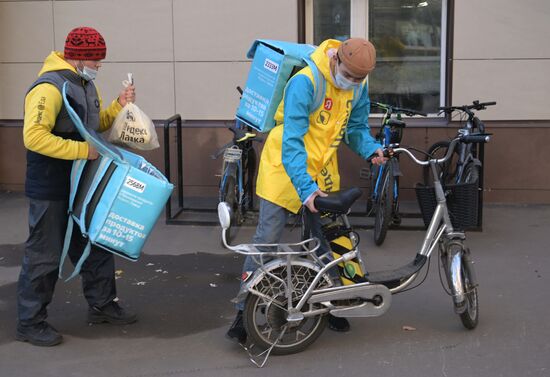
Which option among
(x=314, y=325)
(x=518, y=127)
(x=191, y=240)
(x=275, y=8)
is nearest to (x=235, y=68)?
(x=275, y=8)

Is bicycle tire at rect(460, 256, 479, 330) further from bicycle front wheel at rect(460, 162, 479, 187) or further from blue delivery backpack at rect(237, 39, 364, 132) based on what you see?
bicycle front wheel at rect(460, 162, 479, 187)

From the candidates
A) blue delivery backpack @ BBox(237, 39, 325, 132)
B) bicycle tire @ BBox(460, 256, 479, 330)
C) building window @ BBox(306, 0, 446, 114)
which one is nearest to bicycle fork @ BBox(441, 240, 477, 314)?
bicycle tire @ BBox(460, 256, 479, 330)

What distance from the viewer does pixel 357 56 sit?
407cm

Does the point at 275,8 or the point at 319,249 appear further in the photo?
the point at 275,8

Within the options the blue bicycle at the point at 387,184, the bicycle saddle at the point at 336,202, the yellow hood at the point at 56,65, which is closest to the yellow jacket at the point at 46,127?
the yellow hood at the point at 56,65

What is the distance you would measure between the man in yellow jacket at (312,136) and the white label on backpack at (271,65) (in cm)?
73

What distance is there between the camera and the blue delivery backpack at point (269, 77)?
16.2 ft

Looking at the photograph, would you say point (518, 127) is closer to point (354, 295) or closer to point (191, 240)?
point (191, 240)

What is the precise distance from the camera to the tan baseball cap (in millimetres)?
4074

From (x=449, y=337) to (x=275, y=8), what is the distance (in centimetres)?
456

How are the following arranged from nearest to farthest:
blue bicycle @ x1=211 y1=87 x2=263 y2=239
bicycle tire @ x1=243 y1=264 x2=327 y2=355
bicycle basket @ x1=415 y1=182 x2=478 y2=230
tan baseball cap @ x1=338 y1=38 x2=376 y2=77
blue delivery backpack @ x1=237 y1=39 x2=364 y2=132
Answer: tan baseball cap @ x1=338 y1=38 x2=376 y2=77
bicycle tire @ x1=243 y1=264 x2=327 y2=355
bicycle basket @ x1=415 y1=182 x2=478 y2=230
blue delivery backpack @ x1=237 y1=39 x2=364 y2=132
blue bicycle @ x1=211 y1=87 x2=263 y2=239

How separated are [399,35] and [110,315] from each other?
16.1 feet

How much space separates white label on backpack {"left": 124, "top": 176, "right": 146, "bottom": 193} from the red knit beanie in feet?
2.55

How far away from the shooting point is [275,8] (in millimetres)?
8086
